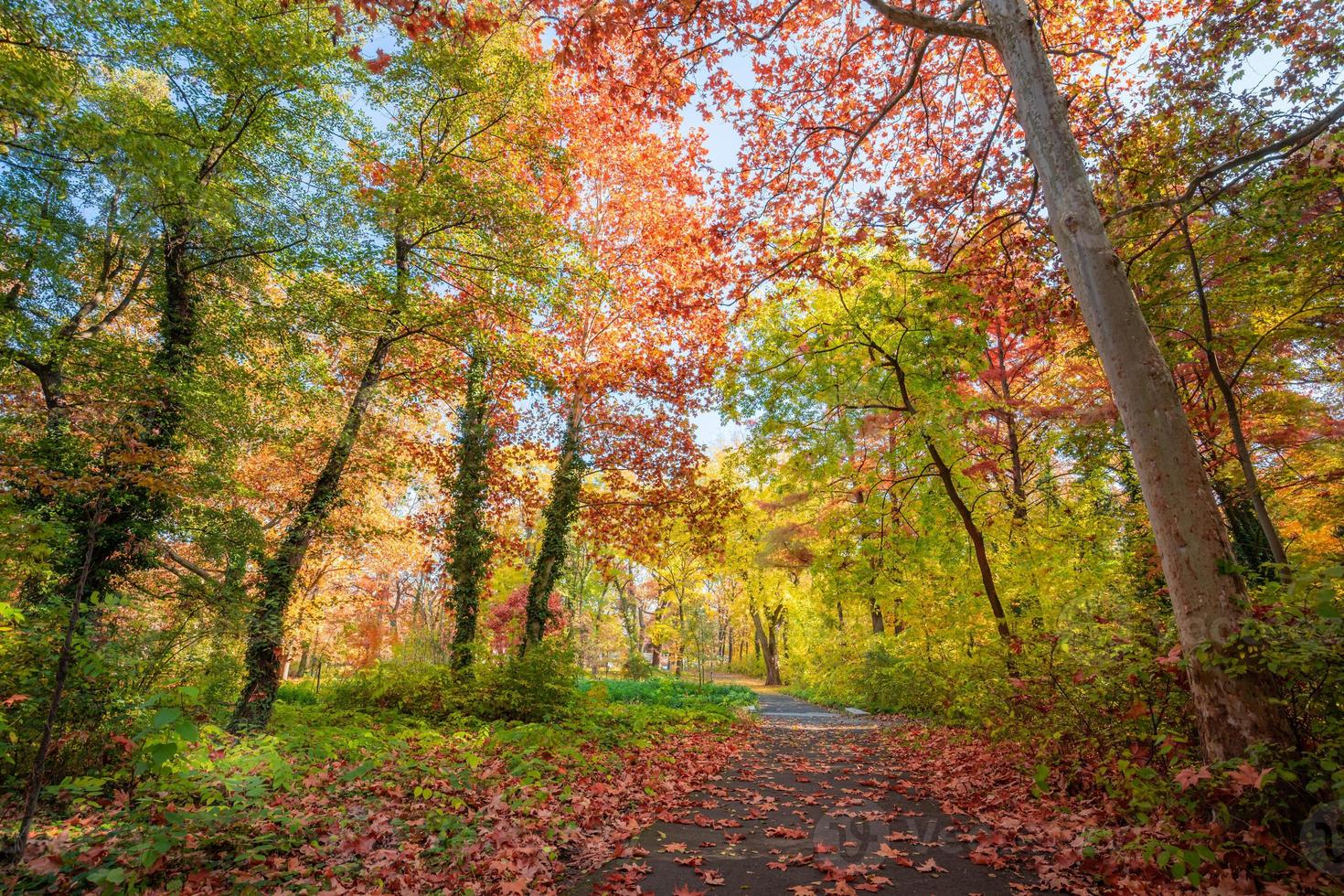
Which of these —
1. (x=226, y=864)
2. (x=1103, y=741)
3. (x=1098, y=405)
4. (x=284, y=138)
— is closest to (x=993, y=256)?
(x=1098, y=405)

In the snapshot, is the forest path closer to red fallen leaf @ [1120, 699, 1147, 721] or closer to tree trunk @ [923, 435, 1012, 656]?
red fallen leaf @ [1120, 699, 1147, 721]

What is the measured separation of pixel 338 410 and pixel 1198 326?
14658 mm

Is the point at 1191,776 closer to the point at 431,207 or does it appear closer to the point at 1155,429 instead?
the point at 1155,429

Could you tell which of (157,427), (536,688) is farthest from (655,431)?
(157,427)

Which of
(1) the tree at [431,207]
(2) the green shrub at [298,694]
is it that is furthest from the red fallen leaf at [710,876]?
(2) the green shrub at [298,694]

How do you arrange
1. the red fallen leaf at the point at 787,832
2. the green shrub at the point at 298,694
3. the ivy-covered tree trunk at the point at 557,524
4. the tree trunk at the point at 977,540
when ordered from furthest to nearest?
1. the green shrub at the point at 298,694
2. the ivy-covered tree trunk at the point at 557,524
3. the tree trunk at the point at 977,540
4. the red fallen leaf at the point at 787,832

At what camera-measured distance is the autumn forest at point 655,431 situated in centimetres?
361

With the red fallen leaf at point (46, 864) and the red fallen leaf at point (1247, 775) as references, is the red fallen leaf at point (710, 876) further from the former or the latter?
the red fallen leaf at point (46, 864)

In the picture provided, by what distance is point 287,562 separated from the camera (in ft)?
29.2

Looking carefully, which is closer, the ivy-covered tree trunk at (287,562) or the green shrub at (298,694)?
the ivy-covered tree trunk at (287,562)

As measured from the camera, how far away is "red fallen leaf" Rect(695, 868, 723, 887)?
3.56 metres

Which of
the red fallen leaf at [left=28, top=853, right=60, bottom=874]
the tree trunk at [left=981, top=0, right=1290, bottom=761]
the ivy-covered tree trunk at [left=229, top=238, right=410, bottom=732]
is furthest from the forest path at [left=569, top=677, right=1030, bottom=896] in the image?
the ivy-covered tree trunk at [left=229, top=238, right=410, bottom=732]

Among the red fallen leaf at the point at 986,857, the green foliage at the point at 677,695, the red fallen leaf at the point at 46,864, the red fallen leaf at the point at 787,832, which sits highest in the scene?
the red fallen leaf at the point at 46,864

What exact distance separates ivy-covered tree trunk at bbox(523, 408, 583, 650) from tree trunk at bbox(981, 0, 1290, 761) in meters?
10.6
